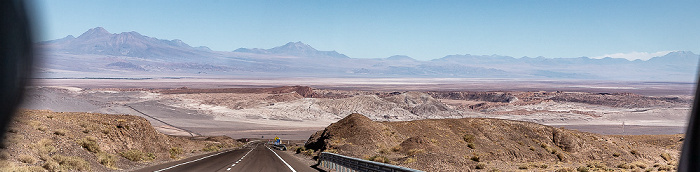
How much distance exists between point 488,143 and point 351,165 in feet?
95.6

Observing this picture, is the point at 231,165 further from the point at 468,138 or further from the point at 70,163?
the point at 468,138

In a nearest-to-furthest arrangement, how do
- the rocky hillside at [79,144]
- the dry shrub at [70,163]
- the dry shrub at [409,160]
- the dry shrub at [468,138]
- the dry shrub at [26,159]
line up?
1. the dry shrub at [26,159]
2. the rocky hillside at [79,144]
3. the dry shrub at [70,163]
4. the dry shrub at [409,160]
5. the dry shrub at [468,138]

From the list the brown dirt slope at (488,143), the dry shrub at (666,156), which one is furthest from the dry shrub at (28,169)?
the dry shrub at (666,156)

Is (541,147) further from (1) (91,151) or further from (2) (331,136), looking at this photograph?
(1) (91,151)

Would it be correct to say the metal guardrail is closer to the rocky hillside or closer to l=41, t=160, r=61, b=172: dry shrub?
the rocky hillside

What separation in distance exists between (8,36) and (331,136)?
4464cm

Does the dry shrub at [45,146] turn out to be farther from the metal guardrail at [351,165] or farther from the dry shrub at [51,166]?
the metal guardrail at [351,165]

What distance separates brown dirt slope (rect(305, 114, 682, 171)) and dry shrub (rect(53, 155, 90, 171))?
59.6 ft

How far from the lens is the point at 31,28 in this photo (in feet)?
16.0

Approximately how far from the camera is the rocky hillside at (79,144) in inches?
772

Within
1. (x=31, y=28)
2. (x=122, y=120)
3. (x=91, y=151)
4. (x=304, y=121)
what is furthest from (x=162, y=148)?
(x=304, y=121)

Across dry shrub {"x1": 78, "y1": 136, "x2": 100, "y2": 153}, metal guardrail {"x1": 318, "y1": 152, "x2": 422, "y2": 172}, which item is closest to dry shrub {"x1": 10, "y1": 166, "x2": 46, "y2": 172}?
dry shrub {"x1": 78, "y1": 136, "x2": 100, "y2": 153}

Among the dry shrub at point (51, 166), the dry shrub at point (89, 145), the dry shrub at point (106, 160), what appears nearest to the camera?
the dry shrub at point (51, 166)

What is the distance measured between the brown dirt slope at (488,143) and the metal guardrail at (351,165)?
24.8 ft
